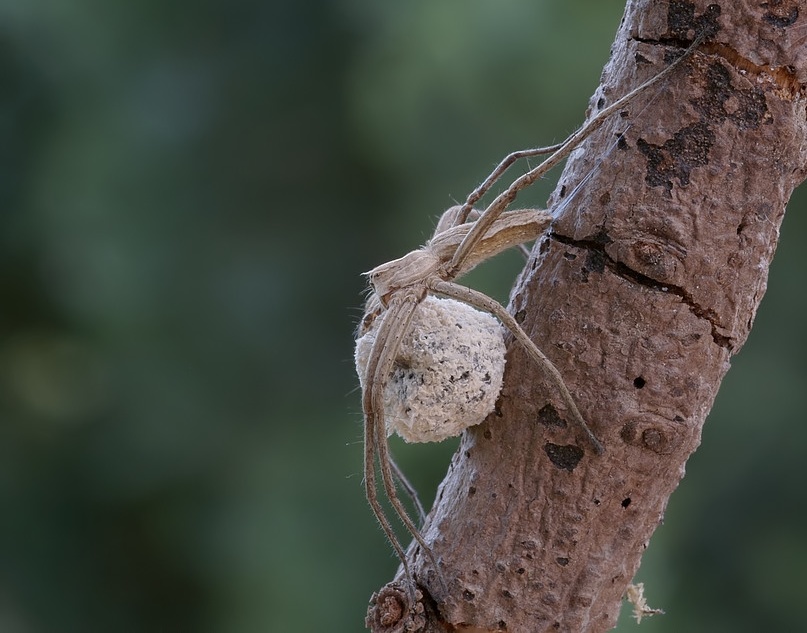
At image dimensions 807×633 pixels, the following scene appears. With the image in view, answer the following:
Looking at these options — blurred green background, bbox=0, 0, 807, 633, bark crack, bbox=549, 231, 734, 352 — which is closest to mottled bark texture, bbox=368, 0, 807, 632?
bark crack, bbox=549, 231, 734, 352

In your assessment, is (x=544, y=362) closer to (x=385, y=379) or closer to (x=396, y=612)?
(x=385, y=379)

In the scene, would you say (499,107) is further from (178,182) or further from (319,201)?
(178,182)

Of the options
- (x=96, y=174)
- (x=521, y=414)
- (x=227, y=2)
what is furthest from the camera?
(x=227, y=2)

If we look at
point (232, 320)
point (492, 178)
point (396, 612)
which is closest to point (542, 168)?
point (492, 178)

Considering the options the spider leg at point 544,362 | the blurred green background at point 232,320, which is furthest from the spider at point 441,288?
the blurred green background at point 232,320

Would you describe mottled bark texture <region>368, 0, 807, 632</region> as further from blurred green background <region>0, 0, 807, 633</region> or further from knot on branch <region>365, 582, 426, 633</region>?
blurred green background <region>0, 0, 807, 633</region>

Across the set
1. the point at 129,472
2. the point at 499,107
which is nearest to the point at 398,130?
the point at 499,107

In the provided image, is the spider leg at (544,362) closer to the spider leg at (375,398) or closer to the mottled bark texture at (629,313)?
the mottled bark texture at (629,313)
